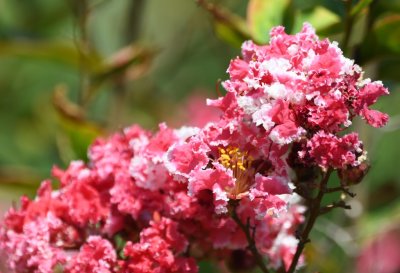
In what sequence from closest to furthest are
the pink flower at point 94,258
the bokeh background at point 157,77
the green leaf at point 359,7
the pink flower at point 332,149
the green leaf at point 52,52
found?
the pink flower at point 332,149, the pink flower at point 94,258, the green leaf at point 359,7, the bokeh background at point 157,77, the green leaf at point 52,52

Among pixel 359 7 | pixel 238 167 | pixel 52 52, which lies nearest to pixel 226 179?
pixel 238 167

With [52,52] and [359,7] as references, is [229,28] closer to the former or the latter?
[359,7]

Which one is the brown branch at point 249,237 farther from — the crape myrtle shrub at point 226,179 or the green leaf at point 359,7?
the green leaf at point 359,7

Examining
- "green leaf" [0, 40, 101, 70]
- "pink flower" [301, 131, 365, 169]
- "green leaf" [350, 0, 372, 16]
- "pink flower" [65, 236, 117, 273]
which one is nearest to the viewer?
"pink flower" [301, 131, 365, 169]

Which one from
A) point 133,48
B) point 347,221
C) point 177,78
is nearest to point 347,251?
point 347,221

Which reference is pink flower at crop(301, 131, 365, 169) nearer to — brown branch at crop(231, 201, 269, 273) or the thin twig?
brown branch at crop(231, 201, 269, 273)

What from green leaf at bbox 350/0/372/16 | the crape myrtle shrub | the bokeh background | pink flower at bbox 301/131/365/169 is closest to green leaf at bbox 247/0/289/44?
the bokeh background

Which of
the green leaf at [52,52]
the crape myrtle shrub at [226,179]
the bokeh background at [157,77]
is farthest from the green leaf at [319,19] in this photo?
the green leaf at [52,52]

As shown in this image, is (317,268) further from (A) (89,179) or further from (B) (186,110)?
(B) (186,110)
